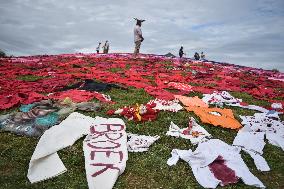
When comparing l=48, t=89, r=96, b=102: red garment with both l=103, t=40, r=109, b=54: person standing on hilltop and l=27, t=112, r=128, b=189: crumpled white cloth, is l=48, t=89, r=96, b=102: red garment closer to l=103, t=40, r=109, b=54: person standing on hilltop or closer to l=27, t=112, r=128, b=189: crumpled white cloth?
l=27, t=112, r=128, b=189: crumpled white cloth

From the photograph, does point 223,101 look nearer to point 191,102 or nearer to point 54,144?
point 191,102

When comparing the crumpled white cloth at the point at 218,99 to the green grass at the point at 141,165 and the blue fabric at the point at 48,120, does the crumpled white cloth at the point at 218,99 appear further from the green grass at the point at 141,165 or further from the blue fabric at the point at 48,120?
the blue fabric at the point at 48,120

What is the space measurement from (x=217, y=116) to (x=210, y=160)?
9.56 ft

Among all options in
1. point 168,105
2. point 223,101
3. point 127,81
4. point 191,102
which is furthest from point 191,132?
point 127,81

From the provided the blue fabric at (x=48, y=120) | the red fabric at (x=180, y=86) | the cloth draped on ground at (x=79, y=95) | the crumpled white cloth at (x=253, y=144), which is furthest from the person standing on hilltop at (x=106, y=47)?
the crumpled white cloth at (x=253, y=144)

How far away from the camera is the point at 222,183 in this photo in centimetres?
628

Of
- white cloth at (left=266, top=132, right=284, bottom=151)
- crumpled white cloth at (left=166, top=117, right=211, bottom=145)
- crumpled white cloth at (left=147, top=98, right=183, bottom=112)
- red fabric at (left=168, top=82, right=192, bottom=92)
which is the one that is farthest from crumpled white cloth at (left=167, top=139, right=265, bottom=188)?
red fabric at (left=168, top=82, right=192, bottom=92)

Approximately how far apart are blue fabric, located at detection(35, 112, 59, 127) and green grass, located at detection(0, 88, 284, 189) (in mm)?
615

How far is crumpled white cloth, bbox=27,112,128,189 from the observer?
6.24 metres

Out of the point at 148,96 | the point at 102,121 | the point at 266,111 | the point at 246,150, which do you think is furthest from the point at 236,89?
the point at 102,121

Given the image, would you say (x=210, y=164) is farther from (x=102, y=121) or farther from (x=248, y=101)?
(x=248, y=101)

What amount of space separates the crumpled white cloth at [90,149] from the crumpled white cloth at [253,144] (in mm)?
2893

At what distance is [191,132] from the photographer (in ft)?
27.6

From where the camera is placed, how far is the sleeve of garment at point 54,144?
6.39 m
